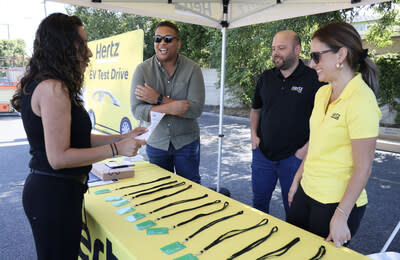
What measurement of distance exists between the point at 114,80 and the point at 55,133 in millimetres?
2911

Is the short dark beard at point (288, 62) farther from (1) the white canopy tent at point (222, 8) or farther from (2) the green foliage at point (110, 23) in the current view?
(2) the green foliage at point (110, 23)

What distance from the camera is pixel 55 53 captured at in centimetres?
119

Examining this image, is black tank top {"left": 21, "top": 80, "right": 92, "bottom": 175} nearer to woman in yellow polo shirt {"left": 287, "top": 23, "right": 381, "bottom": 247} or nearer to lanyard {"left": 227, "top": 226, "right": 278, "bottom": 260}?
lanyard {"left": 227, "top": 226, "right": 278, "bottom": 260}

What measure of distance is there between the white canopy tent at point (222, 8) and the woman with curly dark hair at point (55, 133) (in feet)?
5.67

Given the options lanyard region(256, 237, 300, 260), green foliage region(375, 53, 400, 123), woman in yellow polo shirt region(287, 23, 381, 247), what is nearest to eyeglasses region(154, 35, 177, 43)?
woman in yellow polo shirt region(287, 23, 381, 247)

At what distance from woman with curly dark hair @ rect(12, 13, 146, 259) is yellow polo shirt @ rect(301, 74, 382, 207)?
1.07m

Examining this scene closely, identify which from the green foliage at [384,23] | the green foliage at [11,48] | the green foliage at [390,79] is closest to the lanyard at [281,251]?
the green foliage at [384,23]

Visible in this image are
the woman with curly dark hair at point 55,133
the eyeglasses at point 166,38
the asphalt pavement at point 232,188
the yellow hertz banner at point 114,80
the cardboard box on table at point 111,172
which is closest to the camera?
the woman with curly dark hair at point 55,133

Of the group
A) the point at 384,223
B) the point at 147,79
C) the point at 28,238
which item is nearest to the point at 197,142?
the point at 147,79

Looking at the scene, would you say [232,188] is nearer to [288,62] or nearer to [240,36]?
[288,62]

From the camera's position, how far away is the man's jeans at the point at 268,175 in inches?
89.7

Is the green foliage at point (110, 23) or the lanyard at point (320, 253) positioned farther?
the green foliage at point (110, 23)

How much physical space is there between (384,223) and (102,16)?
18573mm

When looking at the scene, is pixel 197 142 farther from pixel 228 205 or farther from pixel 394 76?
pixel 394 76
